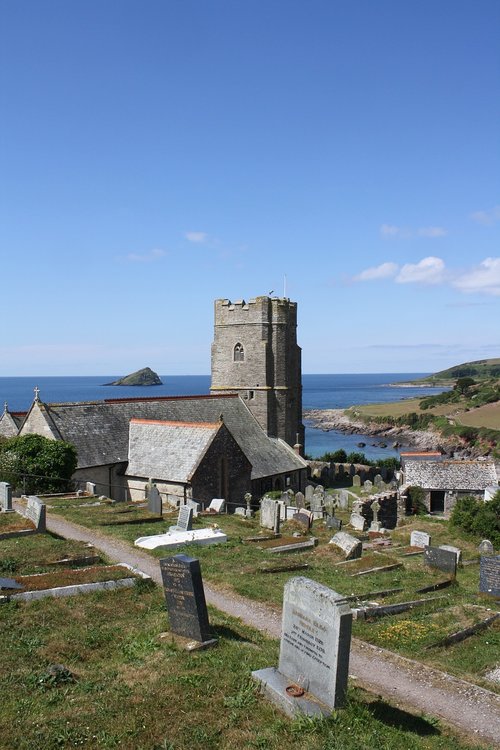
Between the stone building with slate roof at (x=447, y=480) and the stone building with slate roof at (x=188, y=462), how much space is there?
512 inches

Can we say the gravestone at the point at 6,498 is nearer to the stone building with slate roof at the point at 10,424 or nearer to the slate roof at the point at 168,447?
the slate roof at the point at 168,447

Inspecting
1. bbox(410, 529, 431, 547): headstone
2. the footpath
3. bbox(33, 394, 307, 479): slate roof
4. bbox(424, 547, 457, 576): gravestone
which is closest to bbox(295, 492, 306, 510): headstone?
bbox(33, 394, 307, 479): slate roof

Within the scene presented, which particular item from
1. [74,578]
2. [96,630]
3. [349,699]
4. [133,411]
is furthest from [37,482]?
[349,699]

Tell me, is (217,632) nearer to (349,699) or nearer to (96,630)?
(96,630)

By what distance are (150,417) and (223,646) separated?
2562 cm

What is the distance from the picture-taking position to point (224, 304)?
42.3 metres

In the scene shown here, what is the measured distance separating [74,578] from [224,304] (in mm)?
30194

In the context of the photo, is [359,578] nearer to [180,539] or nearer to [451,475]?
[180,539]

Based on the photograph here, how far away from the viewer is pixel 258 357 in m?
41.3

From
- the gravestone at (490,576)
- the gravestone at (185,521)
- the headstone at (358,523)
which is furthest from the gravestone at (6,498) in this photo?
the gravestone at (490,576)

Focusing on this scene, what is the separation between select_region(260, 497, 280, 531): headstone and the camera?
24.2m

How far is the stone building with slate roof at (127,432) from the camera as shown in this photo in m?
30.5

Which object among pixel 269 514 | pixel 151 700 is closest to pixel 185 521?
pixel 269 514

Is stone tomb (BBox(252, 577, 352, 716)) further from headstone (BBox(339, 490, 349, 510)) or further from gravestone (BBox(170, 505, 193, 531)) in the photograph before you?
headstone (BBox(339, 490, 349, 510))
